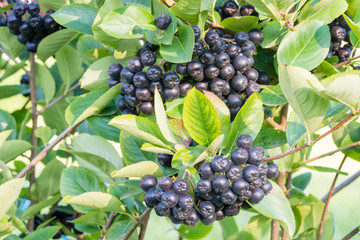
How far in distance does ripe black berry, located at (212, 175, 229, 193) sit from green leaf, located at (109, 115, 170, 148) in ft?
0.46

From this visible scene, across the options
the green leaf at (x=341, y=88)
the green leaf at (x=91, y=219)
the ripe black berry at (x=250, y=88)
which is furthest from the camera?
the green leaf at (x=91, y=219)

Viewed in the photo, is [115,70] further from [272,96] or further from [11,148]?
[11,148]

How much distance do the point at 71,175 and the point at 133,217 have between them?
232 millimetres

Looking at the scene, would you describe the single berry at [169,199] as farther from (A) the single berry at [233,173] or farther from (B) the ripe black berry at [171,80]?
(B) the ripe black berry at [171,80]

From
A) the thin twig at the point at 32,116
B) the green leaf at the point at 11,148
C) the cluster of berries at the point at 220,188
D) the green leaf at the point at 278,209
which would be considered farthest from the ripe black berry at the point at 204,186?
the thin twig at the point at 32,116

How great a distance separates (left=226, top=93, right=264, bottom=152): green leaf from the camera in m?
0.89

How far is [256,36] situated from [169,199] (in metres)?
0.45

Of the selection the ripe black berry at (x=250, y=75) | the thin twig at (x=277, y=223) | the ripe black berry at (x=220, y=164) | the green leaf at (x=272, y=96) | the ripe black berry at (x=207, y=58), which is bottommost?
the thin twig at (x=277, y=223)

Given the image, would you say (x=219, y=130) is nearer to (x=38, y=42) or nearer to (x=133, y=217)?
(x=133, y=217)

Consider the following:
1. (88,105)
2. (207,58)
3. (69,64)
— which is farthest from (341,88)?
(69,64)

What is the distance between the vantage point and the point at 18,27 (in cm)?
163

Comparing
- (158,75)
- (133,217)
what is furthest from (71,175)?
(158,75)

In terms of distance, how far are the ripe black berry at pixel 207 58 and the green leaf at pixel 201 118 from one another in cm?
13

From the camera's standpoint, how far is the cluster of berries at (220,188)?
2.72 feet
